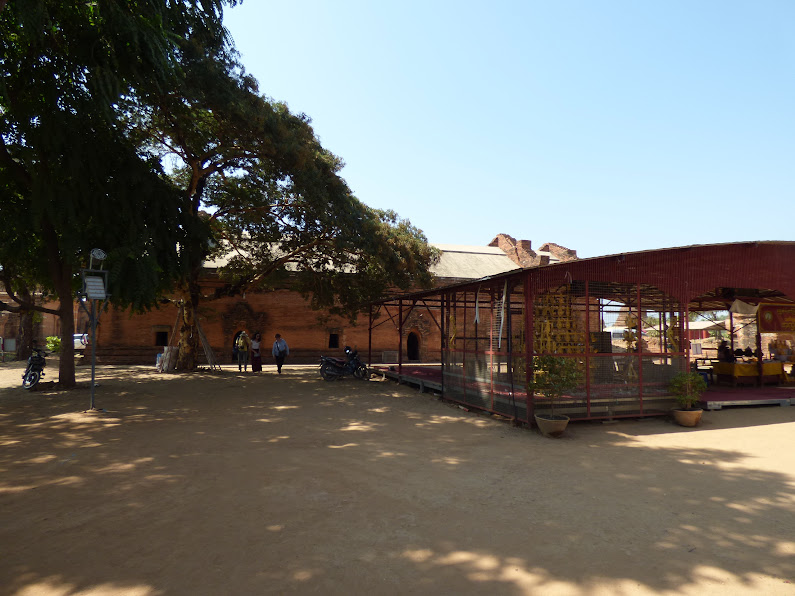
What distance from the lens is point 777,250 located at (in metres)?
11.4

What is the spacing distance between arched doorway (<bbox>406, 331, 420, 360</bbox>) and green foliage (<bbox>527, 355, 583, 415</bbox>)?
58.9ft

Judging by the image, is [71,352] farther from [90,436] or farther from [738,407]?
[738,407]

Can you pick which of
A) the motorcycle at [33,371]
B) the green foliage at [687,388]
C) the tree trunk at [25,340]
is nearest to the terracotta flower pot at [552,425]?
the green foliage at [687,388]

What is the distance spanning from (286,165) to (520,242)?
22704 millimetres

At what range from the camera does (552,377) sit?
8.40m

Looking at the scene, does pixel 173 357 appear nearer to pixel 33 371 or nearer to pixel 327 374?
pixel 33 371

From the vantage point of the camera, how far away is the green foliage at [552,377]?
839 cm

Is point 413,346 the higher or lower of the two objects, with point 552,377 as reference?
lower

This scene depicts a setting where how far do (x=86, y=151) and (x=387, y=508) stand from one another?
34.9ft

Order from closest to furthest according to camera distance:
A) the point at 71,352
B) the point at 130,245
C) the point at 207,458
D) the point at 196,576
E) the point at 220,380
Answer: the point at 196,576
the point at 207,458
the point at 130,245
the point at 71,352
the point at 220,380

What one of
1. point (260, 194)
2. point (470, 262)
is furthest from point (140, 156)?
point (470, 262)

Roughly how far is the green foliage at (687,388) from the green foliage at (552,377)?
8.35ft

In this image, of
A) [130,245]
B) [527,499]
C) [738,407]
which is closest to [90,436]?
[130,245]

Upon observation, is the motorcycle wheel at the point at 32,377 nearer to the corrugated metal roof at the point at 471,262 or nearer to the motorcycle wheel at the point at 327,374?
the motorcycle wheel at the point at 327,374
